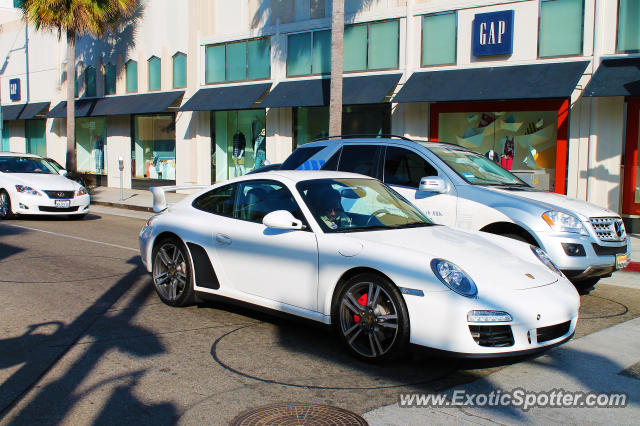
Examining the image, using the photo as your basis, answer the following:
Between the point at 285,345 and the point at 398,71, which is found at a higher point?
the point at 398,71

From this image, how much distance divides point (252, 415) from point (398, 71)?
16.3m

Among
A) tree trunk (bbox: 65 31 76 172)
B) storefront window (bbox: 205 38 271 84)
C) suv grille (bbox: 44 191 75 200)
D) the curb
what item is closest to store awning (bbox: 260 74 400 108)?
storefront window (bbox: 205 38 271 84)

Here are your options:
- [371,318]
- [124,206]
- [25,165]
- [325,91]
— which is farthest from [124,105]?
[371,318]

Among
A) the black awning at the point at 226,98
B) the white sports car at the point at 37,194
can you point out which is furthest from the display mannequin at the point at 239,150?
the white sports car at the point at 37,194

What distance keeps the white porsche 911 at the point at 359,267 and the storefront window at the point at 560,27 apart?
11.6 metres

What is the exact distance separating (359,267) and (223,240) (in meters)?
1.67

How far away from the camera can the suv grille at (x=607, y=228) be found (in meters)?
7.71

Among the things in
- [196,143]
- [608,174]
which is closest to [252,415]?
[608,174]

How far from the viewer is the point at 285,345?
5734mm

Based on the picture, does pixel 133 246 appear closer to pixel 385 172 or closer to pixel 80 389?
pixel 385 172

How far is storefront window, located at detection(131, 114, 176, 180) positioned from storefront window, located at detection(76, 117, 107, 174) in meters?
2.91

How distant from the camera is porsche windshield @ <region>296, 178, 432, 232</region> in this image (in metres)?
5.82

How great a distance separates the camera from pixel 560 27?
1634 centimetres

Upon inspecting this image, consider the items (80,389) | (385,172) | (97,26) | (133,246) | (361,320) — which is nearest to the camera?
(80,389)
